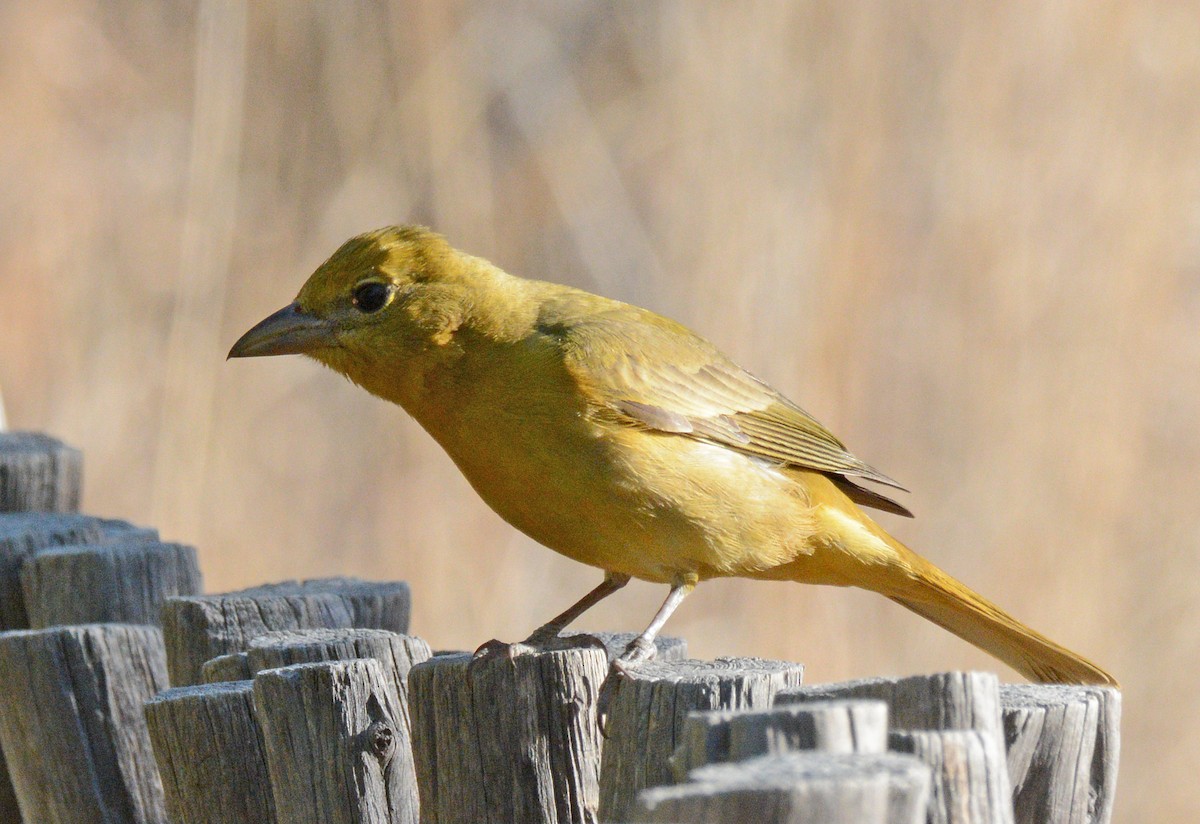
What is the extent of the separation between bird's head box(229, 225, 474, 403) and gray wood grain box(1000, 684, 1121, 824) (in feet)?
6.25

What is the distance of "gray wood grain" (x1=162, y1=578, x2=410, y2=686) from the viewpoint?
10.7 feet

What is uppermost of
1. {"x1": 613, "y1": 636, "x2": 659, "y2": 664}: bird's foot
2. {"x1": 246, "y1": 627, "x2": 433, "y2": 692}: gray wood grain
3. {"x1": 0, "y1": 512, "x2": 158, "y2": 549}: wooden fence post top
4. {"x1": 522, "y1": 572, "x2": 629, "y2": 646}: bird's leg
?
{"x1": 0, "y1": 512, "x2": 158, "y2": 549}: wooden fence post top

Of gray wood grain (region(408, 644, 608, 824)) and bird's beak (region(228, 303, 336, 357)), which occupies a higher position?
bird's beak (region(228, 303, 336, 357))

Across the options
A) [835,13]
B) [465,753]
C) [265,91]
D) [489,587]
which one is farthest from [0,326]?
[465,753]

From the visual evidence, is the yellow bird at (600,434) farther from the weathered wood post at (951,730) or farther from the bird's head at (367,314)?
the weathered wood post at (951,730)

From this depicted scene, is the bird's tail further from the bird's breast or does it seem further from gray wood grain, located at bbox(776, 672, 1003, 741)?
gray wood grain, located at bbox(776, 672, 1003, 741)

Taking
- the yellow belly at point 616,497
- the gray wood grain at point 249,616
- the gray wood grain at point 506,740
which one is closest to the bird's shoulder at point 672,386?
the yellow belly at point 616,497

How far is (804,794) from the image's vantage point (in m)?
1.44

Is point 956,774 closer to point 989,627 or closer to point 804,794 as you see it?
point 804,794

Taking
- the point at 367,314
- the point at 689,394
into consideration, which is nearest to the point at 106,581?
the point at 367,314

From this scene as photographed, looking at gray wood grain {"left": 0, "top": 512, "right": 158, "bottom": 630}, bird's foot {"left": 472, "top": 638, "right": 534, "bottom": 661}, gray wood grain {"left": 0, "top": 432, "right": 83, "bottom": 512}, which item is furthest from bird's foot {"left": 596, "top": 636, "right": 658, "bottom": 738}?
gray wood grain {"left": 0, "top": 432, "right": 83, "bottom": 512}

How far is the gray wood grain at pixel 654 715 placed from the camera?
7.90 ft

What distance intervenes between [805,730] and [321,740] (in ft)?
3.92

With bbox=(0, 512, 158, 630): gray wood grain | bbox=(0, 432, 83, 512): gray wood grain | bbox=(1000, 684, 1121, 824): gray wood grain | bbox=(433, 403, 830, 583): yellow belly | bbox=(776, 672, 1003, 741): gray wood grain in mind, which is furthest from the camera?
bbox=(0, 432, 83, 512): gray wood grain
